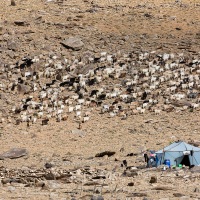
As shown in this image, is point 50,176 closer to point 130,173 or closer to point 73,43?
point 130,173

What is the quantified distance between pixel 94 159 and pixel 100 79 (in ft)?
22.3

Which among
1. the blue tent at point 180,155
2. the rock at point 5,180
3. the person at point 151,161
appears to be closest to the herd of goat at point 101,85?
the blue tent at point 180,155

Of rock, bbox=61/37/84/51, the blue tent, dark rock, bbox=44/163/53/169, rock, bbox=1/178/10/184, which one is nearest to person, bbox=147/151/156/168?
the blue tent

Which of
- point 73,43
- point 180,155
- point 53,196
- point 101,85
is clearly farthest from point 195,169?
point 73,43

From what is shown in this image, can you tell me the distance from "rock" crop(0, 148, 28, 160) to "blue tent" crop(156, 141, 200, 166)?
4.11 meters

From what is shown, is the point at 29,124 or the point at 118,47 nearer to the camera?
the point at 29,124

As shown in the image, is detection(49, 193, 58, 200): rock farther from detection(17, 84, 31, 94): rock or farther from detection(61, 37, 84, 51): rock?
detection(61, 37, 84, 51): rock

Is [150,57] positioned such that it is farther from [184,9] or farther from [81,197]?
[81,197]

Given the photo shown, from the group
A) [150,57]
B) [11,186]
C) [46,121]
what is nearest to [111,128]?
[46,121]

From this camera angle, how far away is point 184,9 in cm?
3359

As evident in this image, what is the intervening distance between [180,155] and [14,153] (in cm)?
480

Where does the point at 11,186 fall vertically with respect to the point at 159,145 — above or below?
above

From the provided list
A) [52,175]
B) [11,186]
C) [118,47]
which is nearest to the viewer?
[11,186]

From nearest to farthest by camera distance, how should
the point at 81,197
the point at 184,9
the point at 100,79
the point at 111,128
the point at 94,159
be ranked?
the point at 81,197, the point at 94,159, the point at 111,128, the point at 100,79, the point at 184,9
